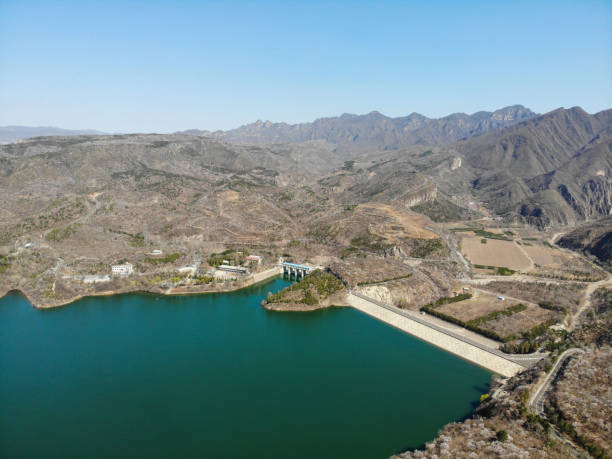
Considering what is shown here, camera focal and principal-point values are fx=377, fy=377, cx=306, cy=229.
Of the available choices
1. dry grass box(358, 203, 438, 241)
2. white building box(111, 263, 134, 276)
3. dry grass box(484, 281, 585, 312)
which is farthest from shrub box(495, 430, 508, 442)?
white building box(111, 263, 134, 276)

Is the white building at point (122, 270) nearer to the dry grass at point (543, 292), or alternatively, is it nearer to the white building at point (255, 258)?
the white building at point (255, 258)

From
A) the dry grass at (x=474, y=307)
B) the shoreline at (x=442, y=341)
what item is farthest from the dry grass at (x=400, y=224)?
the shoreline at (x=442, y=341)

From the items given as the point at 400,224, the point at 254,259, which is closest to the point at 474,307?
the point at 400,224

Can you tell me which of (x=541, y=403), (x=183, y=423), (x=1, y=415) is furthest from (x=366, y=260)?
(x=1, y=415)

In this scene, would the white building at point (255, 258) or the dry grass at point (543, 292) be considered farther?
the white building at point (255, 258)

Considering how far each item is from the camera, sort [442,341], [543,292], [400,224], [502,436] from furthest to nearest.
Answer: [400,224] < [543,292] < [442,341] < [502,436]

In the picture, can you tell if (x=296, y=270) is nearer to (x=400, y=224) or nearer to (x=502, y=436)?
(x=400, y=224)
